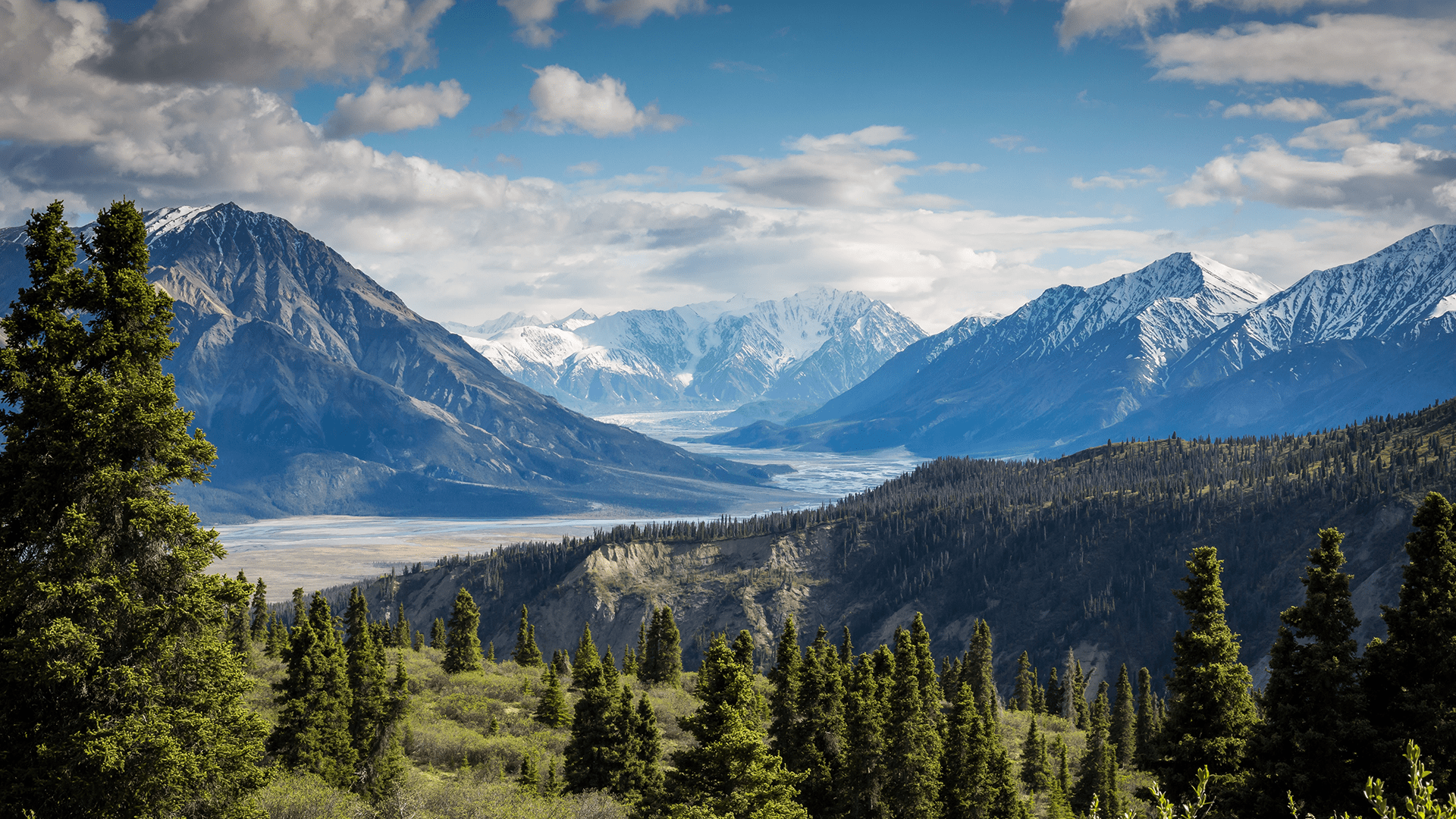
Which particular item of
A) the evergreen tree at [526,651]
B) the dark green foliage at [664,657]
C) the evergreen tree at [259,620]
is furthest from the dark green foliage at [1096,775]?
the evergreen tree at [259,620]

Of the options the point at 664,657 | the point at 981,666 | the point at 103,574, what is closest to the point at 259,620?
the point at 664,657

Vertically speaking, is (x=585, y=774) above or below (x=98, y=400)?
below

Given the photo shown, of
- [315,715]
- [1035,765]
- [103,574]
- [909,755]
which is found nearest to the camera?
[103,574]

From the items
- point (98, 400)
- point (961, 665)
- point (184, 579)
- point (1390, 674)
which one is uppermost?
point (98, 400)

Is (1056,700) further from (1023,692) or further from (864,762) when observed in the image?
(864,762)

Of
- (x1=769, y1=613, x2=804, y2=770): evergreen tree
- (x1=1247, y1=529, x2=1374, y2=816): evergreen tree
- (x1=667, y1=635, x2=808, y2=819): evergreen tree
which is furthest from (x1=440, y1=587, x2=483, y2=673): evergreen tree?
(x1=1247, y1=529, x2=1374, y2=816): evergreen tree

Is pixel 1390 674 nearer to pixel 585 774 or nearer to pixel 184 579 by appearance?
pixel 184 579

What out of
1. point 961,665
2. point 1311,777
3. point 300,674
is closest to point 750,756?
point 1311,777

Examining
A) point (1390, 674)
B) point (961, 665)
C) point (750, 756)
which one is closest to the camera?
A: point (1390, 674)
